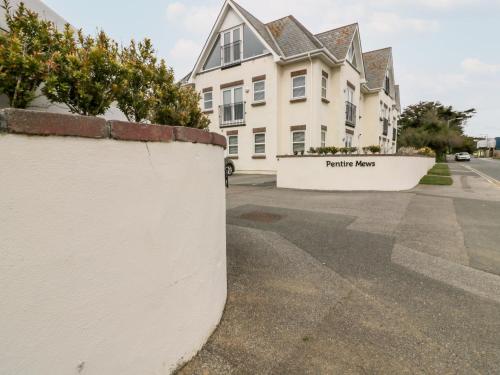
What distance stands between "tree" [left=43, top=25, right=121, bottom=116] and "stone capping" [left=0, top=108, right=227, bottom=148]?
0.66 m

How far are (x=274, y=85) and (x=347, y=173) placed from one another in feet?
28.7

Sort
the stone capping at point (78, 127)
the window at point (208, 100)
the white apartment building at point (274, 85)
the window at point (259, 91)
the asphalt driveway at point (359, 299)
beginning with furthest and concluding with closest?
1. the window at point (208, 100)
2. the window at point (259, 91)
3. the white apartment building at point (274, 85)
4. the asphalt driveway at point (359, 299)
5. the stone capping at point (78, 127)

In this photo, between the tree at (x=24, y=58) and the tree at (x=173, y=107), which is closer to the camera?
the tree at (x=24, y=58)

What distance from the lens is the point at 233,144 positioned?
20344 mm

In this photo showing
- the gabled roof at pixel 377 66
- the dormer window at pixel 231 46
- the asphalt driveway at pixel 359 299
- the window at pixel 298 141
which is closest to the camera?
the asphalt driveway at pixel 359 299

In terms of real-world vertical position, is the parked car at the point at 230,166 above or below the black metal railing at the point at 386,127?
below

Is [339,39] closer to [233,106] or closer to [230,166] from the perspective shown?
[233,106]

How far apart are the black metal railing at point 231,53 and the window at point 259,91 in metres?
2.31

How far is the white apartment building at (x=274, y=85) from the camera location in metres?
17.6

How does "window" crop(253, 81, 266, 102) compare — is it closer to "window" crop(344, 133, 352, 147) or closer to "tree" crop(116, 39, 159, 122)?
"window" crop(344, 133, 352, 147)

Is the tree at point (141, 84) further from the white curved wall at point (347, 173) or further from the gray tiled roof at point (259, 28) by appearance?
the gray tiled roof at point (259, 28)

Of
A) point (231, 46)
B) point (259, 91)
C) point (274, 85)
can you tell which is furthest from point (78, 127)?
point (231, 46)

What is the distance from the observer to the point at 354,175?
12023 mm

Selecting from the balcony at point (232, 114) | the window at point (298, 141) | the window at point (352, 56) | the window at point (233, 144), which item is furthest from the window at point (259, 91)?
the window at point (352, 56)
